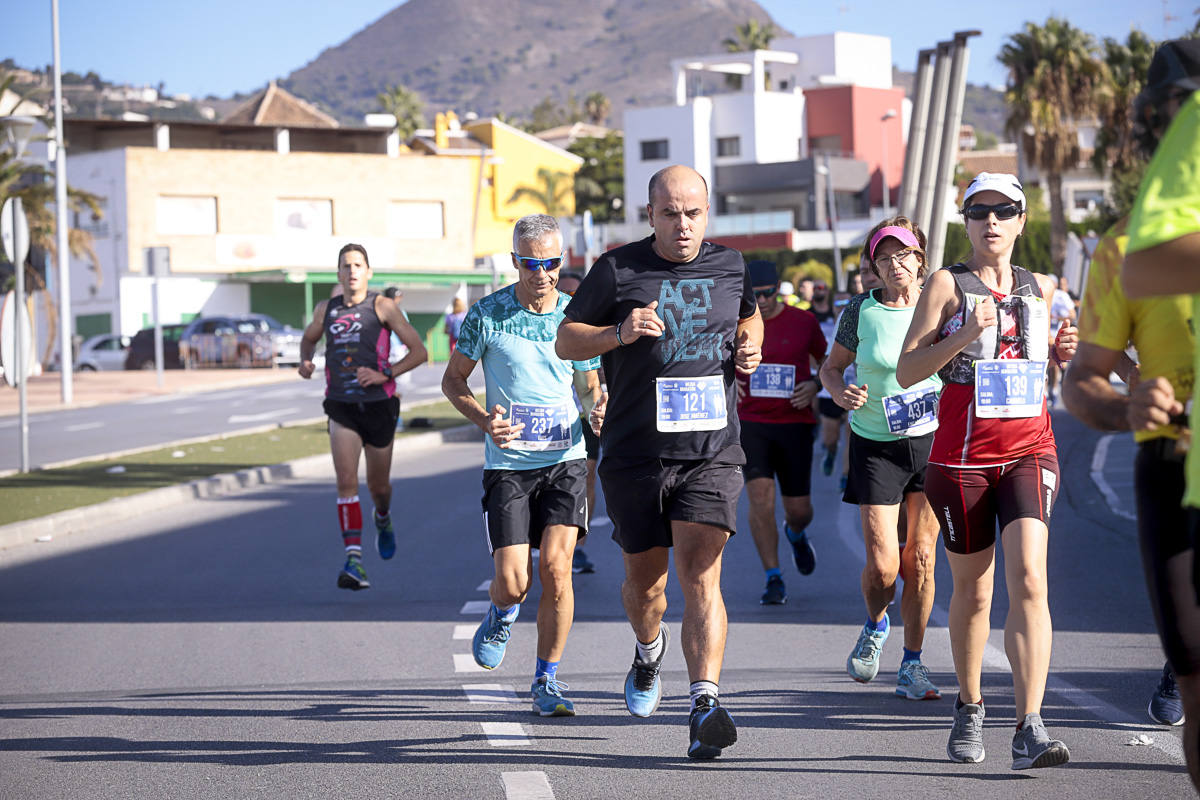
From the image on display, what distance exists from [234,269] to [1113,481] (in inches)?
2178

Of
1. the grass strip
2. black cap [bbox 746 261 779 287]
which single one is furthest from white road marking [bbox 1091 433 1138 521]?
the grass strip

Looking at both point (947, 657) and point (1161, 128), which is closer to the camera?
point (1161, 128)

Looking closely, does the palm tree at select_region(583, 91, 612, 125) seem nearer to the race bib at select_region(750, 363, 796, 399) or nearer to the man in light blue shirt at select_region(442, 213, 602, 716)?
the race bib at select_region(750, 363, 796, 399)

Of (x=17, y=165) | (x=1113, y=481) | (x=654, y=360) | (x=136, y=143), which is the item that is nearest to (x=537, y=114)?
(x=136, y=143)

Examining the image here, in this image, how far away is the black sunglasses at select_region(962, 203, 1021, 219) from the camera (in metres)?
5.67

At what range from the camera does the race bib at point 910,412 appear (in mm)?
7172

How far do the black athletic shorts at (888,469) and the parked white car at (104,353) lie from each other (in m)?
49.2

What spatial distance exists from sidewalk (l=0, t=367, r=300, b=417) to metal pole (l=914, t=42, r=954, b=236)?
61.9 feet

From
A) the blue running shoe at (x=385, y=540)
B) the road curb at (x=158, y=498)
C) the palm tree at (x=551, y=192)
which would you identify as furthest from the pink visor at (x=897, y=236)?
the palm tree at (x=551, y=192)

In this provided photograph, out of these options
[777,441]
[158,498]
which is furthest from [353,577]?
[158,498]

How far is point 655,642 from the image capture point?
612 centimetres

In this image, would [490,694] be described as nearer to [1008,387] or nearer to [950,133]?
[1008,387]

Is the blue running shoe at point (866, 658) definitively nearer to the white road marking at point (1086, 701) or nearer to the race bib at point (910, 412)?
the white road marking at point (1086, 701)

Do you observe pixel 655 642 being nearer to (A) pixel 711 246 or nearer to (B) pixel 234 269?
(A) pixel 711 246
